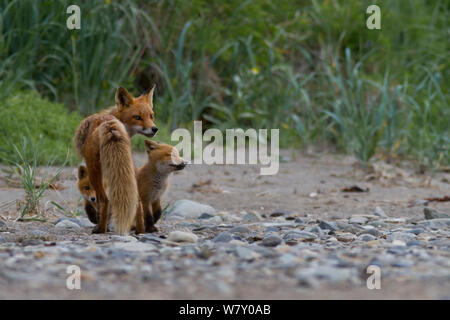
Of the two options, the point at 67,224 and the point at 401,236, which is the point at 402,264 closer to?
the point at 401,236

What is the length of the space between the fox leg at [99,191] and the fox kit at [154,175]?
1.01ft

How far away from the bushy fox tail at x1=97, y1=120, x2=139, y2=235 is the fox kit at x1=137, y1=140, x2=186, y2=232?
0.43 m

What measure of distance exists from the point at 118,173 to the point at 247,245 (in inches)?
34.2

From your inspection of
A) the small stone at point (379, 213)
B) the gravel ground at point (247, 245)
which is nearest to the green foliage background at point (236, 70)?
the gravel ground at point (247, 245)

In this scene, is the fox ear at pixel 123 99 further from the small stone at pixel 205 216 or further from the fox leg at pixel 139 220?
the small stone at pixel 205 216

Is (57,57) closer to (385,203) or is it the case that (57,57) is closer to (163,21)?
(163,21)

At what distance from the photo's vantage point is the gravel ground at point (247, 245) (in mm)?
2840

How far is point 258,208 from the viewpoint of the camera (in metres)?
6.20

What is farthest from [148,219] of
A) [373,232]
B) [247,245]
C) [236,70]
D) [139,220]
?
[236,70]

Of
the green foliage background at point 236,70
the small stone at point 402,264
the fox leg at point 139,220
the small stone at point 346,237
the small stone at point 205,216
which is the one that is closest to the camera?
the small stone at point 402,264

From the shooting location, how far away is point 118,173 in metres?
4.05

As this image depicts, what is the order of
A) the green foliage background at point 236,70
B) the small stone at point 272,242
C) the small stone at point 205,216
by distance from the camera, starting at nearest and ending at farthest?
1. the small stone at point 272,242
2. the small stone at point 205,216
3. the green foliage background at point 236,70

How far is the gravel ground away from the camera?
2840 mm

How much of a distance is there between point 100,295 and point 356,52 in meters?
9.21
